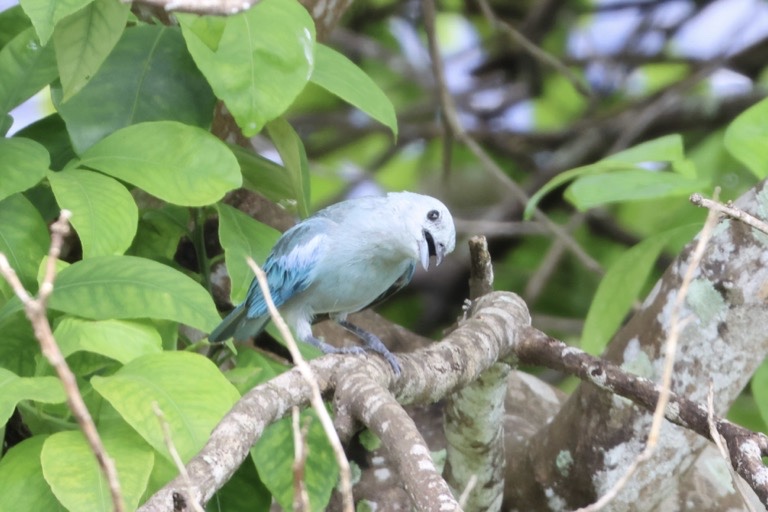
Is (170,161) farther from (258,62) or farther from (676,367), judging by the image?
(676,367)

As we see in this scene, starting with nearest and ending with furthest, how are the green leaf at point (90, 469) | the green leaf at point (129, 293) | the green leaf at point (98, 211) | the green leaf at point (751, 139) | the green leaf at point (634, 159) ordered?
the green leaf at point (90, 469), the green leaf at point (129, 293), the green leaf at point (98, 211), the green leaf at point (751, 139), the green leaf at point (634, 159)

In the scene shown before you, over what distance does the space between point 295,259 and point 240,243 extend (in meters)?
0.19

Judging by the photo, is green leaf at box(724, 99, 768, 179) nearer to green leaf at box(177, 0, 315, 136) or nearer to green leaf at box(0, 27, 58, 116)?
green leaf at box(177, 0, 315, 136)

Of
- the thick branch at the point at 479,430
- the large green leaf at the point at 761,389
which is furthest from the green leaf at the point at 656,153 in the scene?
the large green leaf at the point at 761,389

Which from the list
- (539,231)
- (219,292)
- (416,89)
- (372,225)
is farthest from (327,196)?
(372,225)

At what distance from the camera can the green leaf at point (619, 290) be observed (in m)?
3.06

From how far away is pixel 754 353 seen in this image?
2.61 metres

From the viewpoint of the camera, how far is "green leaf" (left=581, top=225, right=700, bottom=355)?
3064mm

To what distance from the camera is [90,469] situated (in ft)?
6.31

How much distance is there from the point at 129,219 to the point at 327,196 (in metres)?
3.35

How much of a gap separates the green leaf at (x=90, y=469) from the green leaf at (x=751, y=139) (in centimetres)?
166

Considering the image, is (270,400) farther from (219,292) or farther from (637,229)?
(637,229)

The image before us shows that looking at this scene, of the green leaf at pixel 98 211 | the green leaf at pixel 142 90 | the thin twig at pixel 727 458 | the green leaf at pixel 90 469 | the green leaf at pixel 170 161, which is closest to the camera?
the thin twig at pixel 727 458

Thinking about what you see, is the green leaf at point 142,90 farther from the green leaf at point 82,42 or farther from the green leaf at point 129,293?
the green leaf at point 129,293
